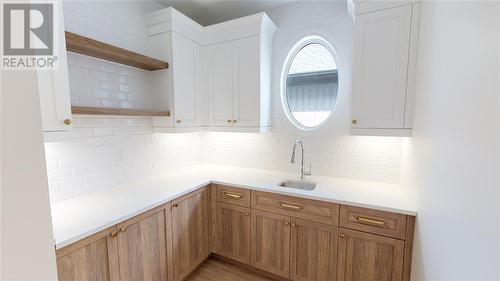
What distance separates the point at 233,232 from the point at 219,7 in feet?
7.88

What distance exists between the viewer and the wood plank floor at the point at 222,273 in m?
2.10

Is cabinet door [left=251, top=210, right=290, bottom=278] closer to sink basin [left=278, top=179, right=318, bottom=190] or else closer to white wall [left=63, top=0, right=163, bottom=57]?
sink basin [left=278, top=179, right=318, bottom=190]

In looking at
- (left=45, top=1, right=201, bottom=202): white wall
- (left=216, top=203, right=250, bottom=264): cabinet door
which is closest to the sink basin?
(left=216, top=203, right=250, bottom=264): cabinet door

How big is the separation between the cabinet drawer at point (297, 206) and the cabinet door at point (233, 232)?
0.19 metres

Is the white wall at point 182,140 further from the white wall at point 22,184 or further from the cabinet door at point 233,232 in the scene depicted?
the white wall at point 22,184

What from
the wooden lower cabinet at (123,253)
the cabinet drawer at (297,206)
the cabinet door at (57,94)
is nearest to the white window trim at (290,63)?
the cabinet drawer at (297,206)

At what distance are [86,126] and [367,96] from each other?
2.23m

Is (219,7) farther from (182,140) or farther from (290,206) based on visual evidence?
(290,206)

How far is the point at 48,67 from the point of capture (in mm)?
1173

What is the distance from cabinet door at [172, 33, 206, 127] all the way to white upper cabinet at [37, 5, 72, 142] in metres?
0.92

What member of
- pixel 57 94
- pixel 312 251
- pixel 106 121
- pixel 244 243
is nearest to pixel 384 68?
pixel 312 251

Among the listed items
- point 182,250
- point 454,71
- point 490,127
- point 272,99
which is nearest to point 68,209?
point 182,250

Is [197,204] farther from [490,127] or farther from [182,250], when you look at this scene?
[490,127]

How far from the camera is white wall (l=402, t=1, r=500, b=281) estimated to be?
2.18ft
